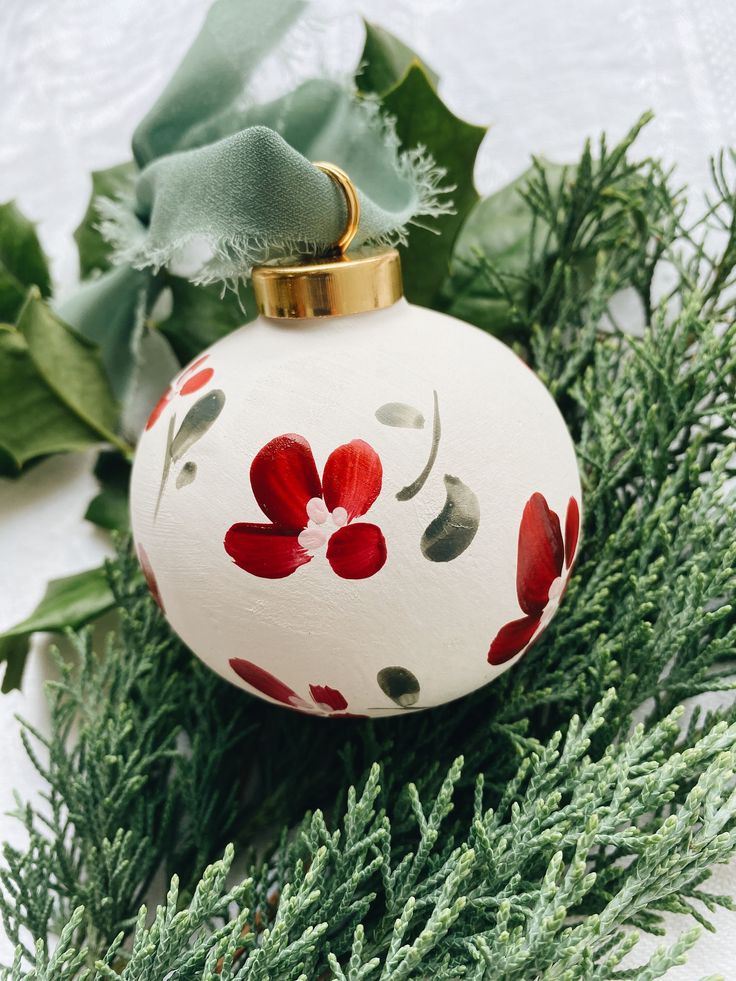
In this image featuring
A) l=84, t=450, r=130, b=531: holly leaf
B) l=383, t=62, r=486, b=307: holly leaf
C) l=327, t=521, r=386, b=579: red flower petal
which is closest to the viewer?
l=327, t=521, r=386, b=579: red flower petal

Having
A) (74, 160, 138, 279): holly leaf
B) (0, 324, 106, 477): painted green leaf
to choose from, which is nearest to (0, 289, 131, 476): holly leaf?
(0, 324, 106, 477): painted green leaf

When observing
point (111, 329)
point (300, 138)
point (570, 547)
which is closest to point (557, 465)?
point (570, 547)

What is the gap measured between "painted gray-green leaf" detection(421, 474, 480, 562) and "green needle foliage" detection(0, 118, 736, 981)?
151mm

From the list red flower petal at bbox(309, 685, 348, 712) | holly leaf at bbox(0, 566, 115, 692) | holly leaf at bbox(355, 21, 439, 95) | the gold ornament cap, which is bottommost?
holly leaf at bbox(0, 566, 115, 692)

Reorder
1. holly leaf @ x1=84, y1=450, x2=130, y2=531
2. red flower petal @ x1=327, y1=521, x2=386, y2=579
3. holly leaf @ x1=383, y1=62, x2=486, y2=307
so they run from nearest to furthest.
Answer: red flower petal @ x1=327, y1=521, x2=386, y2=579 → holly leaf @ x1=383, y1=62, x2=486, y2=307 → holly leaf @ x1=84, y1=450, x2=130, y2=531

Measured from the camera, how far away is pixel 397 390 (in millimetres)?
565

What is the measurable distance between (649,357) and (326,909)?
1.60 ft

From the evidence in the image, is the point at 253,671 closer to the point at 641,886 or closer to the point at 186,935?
the point at 186,935

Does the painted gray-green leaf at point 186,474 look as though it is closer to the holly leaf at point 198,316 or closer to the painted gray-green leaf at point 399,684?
the painted gray-green leaf at point 399,684

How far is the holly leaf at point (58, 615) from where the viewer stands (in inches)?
31.3

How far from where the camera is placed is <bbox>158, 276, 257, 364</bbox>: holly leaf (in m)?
0.86

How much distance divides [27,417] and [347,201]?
0.46m

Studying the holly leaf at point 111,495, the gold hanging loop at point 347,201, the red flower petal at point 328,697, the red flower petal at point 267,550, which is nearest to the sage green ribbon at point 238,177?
the gold hanging loop at point 347,201

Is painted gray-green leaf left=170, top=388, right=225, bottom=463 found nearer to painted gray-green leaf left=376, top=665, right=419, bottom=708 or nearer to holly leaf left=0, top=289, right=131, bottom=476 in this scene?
painted gray-green leaf left=376, top=665, right=419, bottom=708
